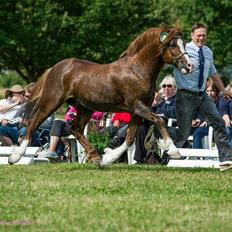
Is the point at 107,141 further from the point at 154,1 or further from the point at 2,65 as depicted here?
the point at 2,65

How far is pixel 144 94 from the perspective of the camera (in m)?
12.2

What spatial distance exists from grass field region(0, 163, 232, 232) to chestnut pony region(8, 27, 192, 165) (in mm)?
658

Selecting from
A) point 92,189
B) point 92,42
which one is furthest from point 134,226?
point 92,42

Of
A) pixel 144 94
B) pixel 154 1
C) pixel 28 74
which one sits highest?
pixel 144 94

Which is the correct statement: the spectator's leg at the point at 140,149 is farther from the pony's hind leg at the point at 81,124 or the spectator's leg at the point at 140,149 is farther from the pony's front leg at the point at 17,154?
the pony's front leg at the point at 17,154

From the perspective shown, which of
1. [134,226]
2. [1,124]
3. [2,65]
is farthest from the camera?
[2,65]

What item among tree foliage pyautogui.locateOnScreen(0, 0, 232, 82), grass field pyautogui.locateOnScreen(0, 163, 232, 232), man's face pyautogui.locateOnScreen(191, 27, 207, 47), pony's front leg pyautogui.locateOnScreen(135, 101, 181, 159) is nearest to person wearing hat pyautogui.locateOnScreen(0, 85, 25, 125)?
grass field pyautogui.locateOnScreen(0, 163, 232, 232)

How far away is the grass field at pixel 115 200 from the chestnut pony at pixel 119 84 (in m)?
0.66

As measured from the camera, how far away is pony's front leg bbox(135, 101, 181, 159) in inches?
468

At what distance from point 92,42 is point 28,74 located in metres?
3.82

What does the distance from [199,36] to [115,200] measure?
13.3 feet

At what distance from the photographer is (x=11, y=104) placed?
16719 millimetres

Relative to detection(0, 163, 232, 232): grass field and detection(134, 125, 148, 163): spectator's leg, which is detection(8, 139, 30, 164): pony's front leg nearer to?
detection(0, 163, 232, 232): grass field

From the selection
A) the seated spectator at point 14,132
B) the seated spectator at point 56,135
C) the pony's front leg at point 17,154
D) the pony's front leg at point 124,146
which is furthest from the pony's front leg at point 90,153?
the seated spectator at point 14,132
